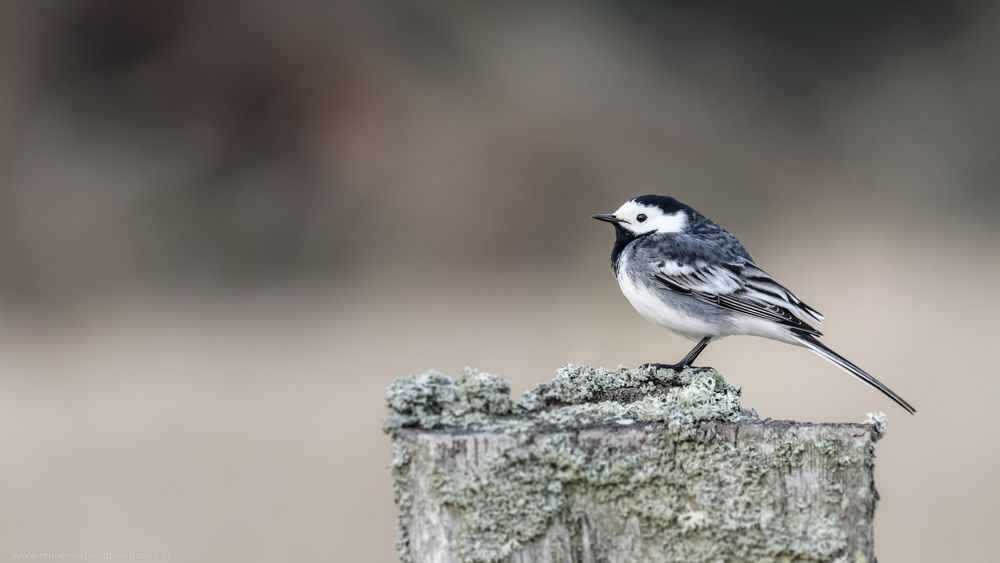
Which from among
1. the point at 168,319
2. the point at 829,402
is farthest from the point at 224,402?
the point at 829,402

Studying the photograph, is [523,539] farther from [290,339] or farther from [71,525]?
[290,339]

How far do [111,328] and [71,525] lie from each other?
236 cm

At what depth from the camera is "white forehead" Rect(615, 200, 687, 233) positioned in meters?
5.21

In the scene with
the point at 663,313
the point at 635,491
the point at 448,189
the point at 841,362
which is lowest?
the point at 635,491

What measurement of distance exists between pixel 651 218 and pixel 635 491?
2765mm

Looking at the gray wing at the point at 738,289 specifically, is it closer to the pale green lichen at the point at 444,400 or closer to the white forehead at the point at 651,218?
the white forehead at the point at 651,218

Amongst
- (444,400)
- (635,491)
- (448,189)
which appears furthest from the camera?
(448,189)

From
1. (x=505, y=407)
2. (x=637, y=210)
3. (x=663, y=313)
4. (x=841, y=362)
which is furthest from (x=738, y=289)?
(x=505, y=407)

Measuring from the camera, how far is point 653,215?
5.25 metres

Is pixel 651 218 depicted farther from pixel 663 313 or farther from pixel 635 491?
pixel 635 491

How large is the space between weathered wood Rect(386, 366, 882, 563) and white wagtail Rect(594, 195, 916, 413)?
6.23 ft

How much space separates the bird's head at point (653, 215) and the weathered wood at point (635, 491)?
2.58m

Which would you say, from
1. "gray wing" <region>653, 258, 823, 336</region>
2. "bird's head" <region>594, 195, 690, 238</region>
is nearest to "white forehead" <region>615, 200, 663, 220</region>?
"bird's head" <region>594, 195, 690, 238</region>

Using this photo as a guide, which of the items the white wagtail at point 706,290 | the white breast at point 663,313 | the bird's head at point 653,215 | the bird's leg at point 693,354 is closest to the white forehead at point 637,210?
the bird's head at point 653,215
